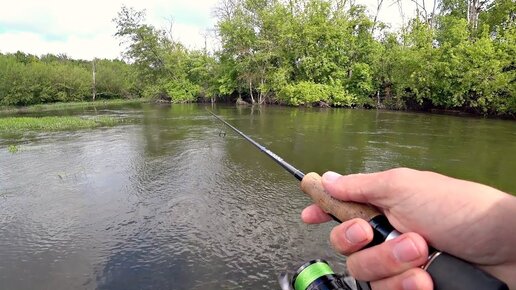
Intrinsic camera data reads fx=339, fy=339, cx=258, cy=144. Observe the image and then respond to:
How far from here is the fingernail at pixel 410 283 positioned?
112 cm

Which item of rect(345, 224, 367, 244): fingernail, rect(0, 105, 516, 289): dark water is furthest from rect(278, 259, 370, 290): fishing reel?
rect(0, 105, 516, 289): dark water

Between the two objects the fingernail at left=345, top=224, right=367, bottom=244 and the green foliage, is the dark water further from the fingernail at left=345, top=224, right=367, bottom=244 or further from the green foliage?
the green foliage

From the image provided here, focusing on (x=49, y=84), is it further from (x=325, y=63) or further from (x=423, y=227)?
(x=423, y=227)

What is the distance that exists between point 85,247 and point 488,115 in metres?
26.0

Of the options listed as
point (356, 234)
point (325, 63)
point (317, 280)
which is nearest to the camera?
point (356, 234)

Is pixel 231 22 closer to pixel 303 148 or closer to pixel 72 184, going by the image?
pixel 303 148

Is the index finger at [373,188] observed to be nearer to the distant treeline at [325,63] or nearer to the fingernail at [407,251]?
the fingernail at [407,251]

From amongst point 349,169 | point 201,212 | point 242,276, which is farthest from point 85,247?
point 349,169

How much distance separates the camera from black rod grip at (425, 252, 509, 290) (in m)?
0.93

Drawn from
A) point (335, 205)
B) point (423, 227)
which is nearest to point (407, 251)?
point (423, 227)

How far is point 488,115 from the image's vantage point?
23.2 metres

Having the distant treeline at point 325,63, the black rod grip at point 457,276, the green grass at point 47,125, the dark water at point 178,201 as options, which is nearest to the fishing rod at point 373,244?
the black rod grip at point 457,276

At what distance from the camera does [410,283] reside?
1.14 meters

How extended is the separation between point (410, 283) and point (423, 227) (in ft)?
0.83
